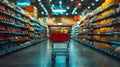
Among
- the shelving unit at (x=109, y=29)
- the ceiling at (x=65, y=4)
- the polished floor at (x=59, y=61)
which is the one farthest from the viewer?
the ceiling at (x=65, y=4)

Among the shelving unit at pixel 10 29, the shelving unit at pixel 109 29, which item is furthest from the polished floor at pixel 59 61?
the shelving unit at pixel 10 29

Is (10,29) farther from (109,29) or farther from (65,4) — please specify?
(65,4)

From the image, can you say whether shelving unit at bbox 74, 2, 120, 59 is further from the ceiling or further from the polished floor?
the ceiling

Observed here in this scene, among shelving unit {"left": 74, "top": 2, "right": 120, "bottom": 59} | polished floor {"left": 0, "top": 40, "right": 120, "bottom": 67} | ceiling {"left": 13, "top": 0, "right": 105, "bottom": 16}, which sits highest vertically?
ceiling {"left": 13, "top": 0, "right": 105, "bottom": 16}

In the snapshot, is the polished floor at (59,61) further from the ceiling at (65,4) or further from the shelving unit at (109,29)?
the ceiling at (65,4)

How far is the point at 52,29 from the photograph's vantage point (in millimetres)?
8758

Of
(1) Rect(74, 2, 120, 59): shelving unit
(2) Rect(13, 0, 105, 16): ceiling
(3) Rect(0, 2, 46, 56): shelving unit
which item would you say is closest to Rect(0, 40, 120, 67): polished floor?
(1) Rect(74, 2, 120, 59): shelving unit

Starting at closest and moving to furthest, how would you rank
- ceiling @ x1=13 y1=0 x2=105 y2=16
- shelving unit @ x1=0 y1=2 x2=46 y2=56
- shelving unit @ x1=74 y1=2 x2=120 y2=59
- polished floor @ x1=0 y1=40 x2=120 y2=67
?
polished floor @ x1=0 y1=40 x2=120 y2=67 < shelving unit @ x1=74 y1=2 x2=120 y2=59 < shelving unit @ x1=0 y1=2 x2=46 y2=56 < ceiling @ x1=13 y1=0 x2=105 y2=16

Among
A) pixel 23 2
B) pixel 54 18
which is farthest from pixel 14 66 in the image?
pixel 54 18

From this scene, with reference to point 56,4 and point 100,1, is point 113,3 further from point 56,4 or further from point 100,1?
point 56,4

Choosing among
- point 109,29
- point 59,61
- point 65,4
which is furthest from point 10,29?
point 65,4

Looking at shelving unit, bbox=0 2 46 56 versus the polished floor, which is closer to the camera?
the polished floor

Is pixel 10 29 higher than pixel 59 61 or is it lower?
higher

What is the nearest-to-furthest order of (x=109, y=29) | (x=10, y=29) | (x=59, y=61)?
(x=59, y=61) < (x=109, y=29) < (x=10, y=29)
